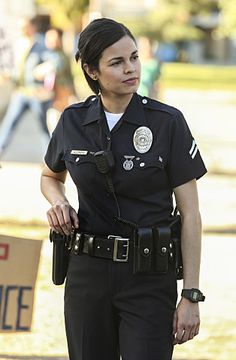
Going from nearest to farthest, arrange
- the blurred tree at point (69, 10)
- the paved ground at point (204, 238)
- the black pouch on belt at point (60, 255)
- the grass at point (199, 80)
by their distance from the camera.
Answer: the black pouch on belt at point (60, 255) → the paved ground at point (204, 238) → the grass at point (199, 80) → the blurred tree at point (69, 10)

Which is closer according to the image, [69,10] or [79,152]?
[79,152]

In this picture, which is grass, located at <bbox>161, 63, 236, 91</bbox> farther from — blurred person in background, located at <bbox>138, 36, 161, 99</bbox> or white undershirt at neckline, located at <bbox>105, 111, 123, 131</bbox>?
white undershirt at neckline, located at <bbox>105, 111, 123, 131</bbox>

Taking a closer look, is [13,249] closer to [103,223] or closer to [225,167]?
[103,223]

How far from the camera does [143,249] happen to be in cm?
343

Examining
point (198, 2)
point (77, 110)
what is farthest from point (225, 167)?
point (198, 2)

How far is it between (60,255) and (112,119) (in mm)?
524

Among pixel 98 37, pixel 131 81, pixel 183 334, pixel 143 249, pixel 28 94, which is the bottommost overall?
pixel 183 334

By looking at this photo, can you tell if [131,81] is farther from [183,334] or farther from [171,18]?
[171,18]

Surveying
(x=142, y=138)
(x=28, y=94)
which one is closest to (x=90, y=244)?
(x=142, y=138)

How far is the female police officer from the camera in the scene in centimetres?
342

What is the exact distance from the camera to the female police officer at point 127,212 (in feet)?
11.2

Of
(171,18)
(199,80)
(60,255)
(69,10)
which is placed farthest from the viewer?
(171,18)

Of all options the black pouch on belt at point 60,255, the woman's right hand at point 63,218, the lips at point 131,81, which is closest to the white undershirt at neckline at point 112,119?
the lips at point 131,81

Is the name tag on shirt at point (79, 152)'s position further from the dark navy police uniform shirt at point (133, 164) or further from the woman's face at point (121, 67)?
the woman's face at point (121, 67)
